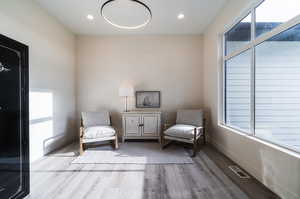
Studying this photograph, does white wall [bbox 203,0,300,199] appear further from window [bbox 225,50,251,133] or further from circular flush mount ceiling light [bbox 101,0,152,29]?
circular flush mount ceiling light [bbox 101,0,152,29]

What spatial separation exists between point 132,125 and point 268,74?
2957 mm

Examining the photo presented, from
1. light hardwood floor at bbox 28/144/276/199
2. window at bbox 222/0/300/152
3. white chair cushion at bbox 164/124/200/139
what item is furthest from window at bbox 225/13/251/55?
light hardwood floor at bbox 28/144/276/199

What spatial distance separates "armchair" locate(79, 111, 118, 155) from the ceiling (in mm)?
2168

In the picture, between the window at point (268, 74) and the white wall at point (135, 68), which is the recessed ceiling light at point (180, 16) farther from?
the window at point (268, 74)

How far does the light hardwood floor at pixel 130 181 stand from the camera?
6.19ft

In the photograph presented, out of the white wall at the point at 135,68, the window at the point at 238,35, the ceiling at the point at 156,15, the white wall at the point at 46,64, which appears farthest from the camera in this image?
the white wall at the point at 135,68

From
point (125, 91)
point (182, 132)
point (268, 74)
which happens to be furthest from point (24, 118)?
point (268, 74)

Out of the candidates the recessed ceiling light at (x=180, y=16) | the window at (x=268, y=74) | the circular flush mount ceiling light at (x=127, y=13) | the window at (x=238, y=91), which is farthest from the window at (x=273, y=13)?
the circular flush mount ceiling light at (x=127, y=13)

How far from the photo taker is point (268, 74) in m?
2.22

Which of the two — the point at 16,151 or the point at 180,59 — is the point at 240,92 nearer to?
the point at 180,59

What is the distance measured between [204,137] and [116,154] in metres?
2.08

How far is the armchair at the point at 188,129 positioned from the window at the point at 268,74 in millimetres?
764

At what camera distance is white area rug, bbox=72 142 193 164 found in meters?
2.86

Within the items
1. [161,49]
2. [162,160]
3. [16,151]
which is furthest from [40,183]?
[161,49]
